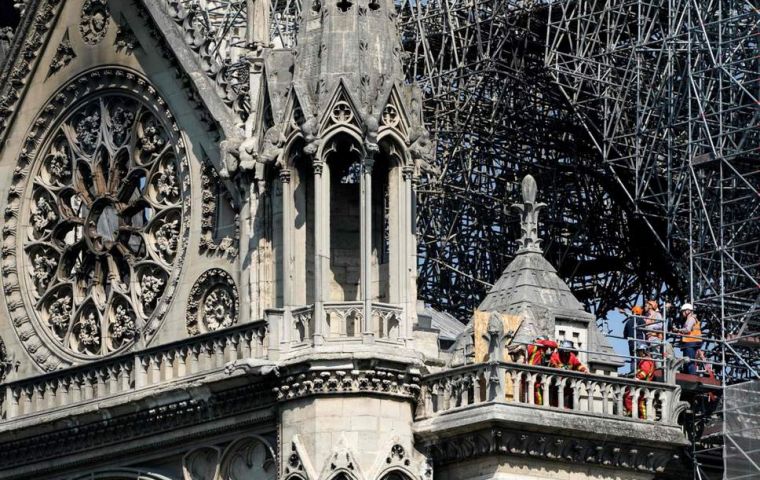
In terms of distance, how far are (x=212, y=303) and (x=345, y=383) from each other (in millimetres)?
4064

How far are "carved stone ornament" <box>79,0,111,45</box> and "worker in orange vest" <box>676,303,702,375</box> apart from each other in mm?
10265

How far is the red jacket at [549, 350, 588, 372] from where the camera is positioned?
40562 mm

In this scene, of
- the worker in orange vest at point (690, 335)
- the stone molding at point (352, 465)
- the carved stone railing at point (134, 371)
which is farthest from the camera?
the worker in orange vest at point (690, 335)

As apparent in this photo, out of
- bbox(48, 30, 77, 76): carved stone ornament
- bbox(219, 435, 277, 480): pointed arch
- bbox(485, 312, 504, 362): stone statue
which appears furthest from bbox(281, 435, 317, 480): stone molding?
bbox(48, 30, 77, 76): carved stone ornament

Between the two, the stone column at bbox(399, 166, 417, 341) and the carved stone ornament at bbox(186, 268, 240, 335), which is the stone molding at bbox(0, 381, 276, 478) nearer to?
the carved stone ornament at bbox(186, 268, 240, 335)

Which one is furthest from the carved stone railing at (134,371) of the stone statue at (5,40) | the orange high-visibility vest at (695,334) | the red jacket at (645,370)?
the orange high-visibility vest at (695,334)

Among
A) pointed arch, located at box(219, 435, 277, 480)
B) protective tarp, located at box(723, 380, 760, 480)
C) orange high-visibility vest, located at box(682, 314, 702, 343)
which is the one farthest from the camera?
orange high-visibility vest, located at box(682, 314, 702, 343)

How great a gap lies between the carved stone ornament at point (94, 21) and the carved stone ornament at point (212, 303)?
209 inches

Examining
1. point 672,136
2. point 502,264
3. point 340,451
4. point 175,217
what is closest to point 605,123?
point 672,136

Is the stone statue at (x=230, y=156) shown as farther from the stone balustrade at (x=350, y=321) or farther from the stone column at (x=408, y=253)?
the stone balustrade at (x=350, y=321)

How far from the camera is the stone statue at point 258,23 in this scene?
42875mm

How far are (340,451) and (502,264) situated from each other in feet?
53.5

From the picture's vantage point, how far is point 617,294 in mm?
57188

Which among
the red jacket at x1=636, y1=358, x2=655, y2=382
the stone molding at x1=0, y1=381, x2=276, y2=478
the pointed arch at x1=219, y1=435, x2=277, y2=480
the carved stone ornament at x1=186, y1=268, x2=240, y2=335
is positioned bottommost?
the pointed arch at x1=219, y1=435, x2=277, y2=480
